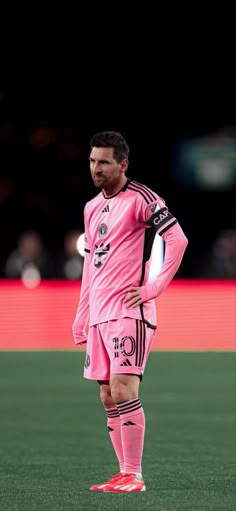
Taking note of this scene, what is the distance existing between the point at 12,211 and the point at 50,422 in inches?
1003

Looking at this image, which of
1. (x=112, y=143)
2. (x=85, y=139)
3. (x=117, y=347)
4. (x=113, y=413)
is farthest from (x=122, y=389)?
(x=85, y=139)

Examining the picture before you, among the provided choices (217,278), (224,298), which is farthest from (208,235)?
(224,298)

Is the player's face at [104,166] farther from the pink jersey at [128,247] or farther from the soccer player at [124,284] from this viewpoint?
the pink jersey at [128,247]

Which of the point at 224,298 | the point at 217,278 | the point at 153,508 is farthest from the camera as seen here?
the point at 217,278

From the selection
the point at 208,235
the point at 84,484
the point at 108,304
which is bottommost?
the point at 208,235

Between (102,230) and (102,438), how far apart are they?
10.5 feet

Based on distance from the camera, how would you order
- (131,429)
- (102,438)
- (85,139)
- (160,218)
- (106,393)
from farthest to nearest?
(85,139) → (102,438) → (106,393) → (131,429) → (160,218)

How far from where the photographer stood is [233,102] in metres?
38.7

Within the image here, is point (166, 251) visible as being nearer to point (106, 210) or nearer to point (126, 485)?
point (106, 210)

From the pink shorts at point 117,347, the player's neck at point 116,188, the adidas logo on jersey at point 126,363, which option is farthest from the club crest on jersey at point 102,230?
the adidas logo on jersey at point 126,363

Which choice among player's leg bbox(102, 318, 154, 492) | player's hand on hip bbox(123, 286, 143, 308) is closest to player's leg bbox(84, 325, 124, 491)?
player's leg bbox(102, 318, 154, 492)

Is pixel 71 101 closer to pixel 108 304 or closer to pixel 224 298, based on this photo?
pixel 224 298

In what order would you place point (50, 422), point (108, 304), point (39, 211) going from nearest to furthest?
point (108, 304), point (50, 422), point (39, 211)

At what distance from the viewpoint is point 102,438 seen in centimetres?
973
